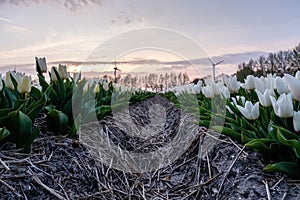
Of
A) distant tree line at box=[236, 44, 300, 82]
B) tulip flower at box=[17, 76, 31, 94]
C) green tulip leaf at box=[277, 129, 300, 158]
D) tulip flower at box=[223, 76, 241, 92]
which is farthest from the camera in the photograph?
distant tree line at box=[236, 44, 300, 82]

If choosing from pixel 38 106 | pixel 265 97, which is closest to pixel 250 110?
pixel 265 97

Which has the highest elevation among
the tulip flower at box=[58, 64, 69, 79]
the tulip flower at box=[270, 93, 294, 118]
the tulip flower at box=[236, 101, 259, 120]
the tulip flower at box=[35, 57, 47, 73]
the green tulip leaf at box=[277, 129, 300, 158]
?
the tulip flower at box=[35, 57, 47, 73]

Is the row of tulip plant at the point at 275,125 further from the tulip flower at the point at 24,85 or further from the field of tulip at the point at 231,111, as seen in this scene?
the tulip flower at the point at 24,85

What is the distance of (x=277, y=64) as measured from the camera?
2653cm

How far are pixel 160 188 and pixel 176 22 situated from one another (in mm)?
3642

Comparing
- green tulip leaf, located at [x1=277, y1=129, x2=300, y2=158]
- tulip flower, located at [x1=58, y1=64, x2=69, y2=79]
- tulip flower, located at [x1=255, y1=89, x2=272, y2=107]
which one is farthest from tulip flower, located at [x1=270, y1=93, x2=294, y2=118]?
tulip flower, located at [x1=58, y1=64, x2=69, y2=79]

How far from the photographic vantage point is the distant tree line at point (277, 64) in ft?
70.1

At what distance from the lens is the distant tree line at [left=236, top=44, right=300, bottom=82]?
21.4 meters

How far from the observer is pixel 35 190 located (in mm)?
1559

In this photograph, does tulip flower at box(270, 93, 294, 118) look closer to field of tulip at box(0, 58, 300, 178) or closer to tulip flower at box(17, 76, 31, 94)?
field of tulip at box(0, 58, 300, 178)

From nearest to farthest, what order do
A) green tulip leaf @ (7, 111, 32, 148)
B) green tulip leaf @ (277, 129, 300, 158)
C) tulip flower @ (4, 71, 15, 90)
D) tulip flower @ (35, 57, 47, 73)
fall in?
green tulip leaf @ (277, 129, 300, 158), green tulip leaf @ (7, 111, 32, 148), tulip flower @ (4, 71, 15, 90), tulip flower @ (35, 57, 47, 73)

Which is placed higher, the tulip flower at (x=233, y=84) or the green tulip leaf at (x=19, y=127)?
the tulip flower at (x=233, y=84)

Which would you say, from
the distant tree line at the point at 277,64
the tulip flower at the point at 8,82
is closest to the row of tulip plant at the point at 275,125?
the tulip flower at the point at 8,82

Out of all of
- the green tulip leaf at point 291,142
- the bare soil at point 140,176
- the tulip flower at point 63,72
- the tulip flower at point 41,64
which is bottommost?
the bare soil at point 140,176
